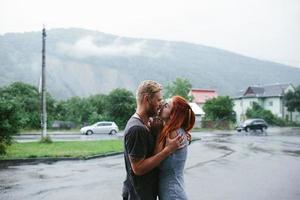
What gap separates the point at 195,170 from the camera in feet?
39.9

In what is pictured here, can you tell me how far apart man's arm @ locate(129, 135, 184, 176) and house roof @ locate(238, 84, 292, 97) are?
2817 inches

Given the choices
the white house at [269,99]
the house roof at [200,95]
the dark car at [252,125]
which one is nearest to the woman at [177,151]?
the dark car at [252,125]

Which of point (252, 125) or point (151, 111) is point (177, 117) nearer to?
point (151, 111)

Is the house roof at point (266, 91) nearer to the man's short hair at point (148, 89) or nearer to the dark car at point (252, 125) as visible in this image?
the dark car at point (252, 125)

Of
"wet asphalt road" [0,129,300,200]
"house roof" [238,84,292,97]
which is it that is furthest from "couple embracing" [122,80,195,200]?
"house roof" [238,84,292,97]

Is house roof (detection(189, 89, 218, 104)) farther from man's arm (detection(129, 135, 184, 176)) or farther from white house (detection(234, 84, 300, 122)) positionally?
man's arm (detection(129, 135, 184, 176))

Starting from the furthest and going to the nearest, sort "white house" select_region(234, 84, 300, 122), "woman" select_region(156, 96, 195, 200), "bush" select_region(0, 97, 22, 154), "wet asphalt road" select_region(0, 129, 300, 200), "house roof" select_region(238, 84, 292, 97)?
"house roof" select_region(238, 84, 292, 97) → "white house" select_region(234, 84, 300, 122) → "bush" select_region(0, 97, 22, 154) → "wet asphalt road" select_region(0, 129, 300, 200) → "woman" select_region(156, 96, 195, 200)

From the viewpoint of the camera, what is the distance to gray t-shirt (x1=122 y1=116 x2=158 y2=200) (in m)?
3.22

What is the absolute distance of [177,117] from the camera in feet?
11.0

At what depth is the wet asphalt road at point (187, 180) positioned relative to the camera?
8.45m

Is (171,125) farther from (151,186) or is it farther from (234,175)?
(234,175)

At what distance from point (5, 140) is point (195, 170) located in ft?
28.5

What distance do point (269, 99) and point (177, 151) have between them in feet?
243

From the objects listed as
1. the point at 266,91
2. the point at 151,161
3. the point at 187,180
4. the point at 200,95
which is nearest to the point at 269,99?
the point at 266,91
